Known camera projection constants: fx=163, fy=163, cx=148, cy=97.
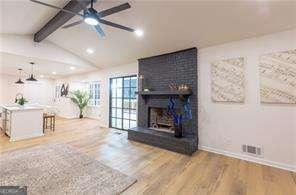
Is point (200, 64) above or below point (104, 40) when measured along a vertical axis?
below

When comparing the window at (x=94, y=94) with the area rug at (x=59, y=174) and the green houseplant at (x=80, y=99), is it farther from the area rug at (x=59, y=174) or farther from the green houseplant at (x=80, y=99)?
the area rug at (x=59, y=174)

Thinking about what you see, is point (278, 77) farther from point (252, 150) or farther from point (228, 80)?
point (252, 150)

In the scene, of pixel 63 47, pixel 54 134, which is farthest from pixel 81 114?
pixel 63 47

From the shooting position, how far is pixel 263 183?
95.7 inches

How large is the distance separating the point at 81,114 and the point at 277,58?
8.46 m

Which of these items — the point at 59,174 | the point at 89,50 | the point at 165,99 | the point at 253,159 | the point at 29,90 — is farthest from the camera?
the point at 29,90

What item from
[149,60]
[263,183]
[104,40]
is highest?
[104,40]

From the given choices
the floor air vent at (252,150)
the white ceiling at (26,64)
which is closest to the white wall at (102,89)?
the white ceiling at (26,64)

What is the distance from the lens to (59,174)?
2.63 m

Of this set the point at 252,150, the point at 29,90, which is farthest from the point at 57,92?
the point at 252,150

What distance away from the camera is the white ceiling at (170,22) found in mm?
2666

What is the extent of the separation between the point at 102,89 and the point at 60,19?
131 inches

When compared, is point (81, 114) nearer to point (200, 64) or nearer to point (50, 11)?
point (50, 11)

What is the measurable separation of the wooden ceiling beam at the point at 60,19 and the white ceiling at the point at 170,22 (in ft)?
0.38
